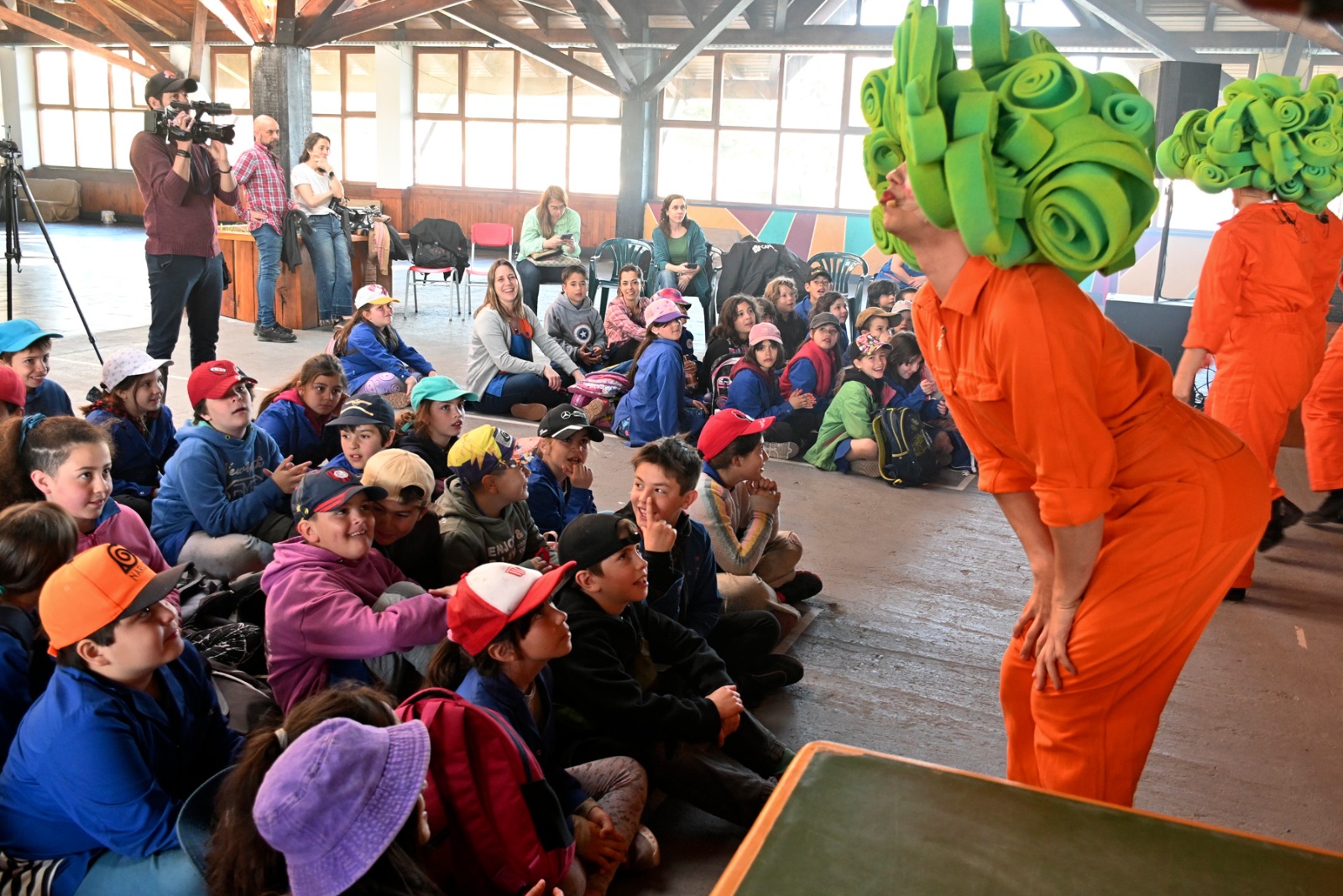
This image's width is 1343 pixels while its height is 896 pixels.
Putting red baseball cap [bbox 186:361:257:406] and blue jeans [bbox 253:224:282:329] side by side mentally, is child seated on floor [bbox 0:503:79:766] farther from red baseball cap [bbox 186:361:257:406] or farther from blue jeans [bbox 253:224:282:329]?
blue jeans [bbox 253:224:282:329]

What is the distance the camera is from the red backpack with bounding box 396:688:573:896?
1.78m

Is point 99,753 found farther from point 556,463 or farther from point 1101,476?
point 556,463

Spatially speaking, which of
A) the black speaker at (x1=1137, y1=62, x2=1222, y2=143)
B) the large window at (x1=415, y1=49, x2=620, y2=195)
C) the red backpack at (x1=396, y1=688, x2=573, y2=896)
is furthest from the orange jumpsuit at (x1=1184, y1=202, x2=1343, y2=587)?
the large window at (x1=415, y1=49, x2=620, y2=195)

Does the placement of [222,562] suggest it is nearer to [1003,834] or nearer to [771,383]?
[1003,834]

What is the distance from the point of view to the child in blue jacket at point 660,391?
18.4 feet

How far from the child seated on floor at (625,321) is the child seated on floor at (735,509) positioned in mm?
3224

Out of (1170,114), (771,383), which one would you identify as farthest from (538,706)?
(1170,114)

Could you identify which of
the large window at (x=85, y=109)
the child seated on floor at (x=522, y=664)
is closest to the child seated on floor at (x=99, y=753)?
the child seated on floor at (x=522, y=664)

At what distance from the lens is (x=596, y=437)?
3.67 metres

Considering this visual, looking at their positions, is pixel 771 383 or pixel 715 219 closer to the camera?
pixel 771 383

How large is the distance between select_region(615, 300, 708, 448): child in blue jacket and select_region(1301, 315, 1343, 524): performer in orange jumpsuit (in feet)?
8.96

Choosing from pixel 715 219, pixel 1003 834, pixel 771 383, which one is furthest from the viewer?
pixel 715 219

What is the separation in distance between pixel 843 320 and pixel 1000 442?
5313 mm

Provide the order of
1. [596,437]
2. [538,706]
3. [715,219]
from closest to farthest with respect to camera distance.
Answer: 1. [538,706]
2. [596,437]
3. [715,219]
